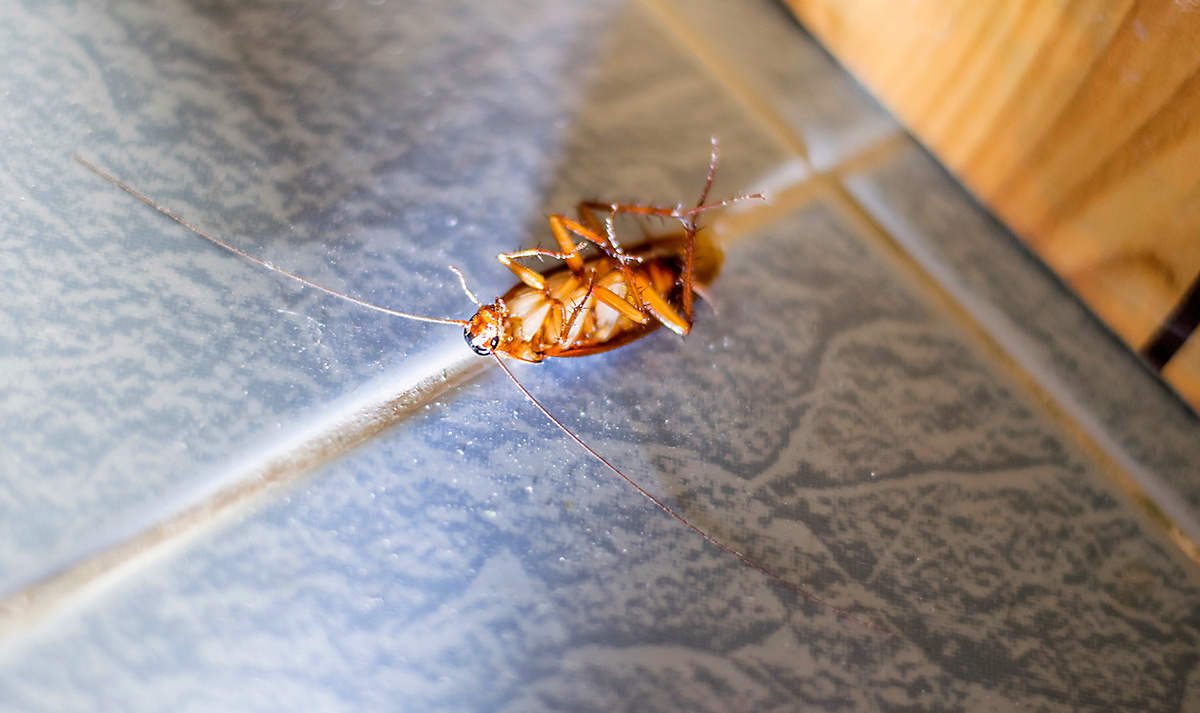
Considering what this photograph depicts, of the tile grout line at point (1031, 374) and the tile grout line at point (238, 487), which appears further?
the tile grout line at point (1031, 374)

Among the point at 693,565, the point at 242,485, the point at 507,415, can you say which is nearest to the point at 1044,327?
the point at 693,565

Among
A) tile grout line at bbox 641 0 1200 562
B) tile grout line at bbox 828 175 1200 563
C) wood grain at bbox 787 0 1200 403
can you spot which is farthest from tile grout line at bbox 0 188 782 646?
wood grain at bbox 787 0 1200 403

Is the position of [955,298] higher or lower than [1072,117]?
lower

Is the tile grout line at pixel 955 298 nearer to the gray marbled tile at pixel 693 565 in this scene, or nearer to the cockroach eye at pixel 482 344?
the gray marbled tile at pixel 693 565

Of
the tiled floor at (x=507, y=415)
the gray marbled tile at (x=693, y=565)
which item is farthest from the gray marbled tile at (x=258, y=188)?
the gray marbled tile at (x=693, y=565)

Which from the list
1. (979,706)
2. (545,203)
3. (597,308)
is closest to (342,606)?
(597,308)

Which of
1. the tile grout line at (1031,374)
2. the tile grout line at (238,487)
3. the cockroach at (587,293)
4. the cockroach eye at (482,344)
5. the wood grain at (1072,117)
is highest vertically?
the wood grain at (1072,117)

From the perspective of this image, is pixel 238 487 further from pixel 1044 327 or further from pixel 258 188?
pixel 1044 327
